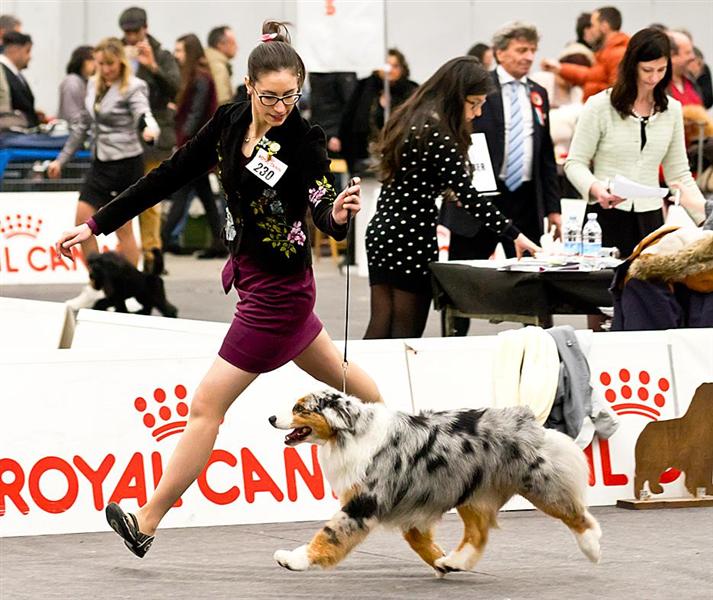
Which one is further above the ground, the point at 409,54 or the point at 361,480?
the point at 409,54

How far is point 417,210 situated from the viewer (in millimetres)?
8445

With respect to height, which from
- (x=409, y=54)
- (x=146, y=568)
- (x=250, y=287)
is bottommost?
(x=146, y=568)

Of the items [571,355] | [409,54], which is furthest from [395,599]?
[409,54]

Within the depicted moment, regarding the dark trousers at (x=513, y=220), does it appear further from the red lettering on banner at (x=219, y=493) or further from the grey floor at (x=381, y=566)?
the red lettering on banner at (x=219, y=493)

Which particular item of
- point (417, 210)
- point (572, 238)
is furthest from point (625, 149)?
point (417, 210)

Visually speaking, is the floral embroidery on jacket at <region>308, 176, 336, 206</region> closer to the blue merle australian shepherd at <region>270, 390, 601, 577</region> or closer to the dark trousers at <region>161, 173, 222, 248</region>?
the blue merle australian shepherd at <region>270, 390, 601, 577</region>

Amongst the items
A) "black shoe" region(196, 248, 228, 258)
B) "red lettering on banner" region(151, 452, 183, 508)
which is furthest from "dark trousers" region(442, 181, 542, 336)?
"black shoe" region(196, 248, 228, 258)

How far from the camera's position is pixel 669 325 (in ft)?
25.6

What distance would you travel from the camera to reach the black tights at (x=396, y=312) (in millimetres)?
8602

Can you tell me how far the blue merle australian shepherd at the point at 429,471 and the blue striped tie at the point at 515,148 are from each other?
4.16 metres

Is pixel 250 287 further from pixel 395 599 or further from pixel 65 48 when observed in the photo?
pixel 65 48

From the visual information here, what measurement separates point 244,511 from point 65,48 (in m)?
13.9

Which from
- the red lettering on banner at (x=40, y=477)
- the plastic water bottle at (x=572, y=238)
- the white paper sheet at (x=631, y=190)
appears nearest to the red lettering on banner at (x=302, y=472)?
the red lettering on banner at (x=40, y=477)

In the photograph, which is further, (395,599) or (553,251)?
(553,251)
